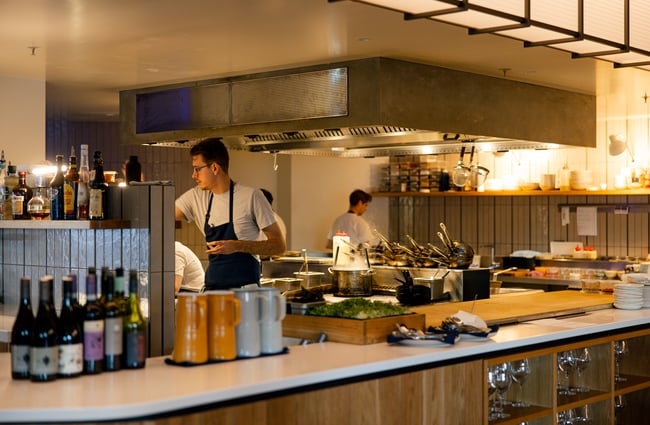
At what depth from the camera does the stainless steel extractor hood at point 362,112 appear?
5.93 meters

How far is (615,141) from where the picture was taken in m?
9.68

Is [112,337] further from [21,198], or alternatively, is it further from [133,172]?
[21,198]

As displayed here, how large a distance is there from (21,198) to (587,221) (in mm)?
6739

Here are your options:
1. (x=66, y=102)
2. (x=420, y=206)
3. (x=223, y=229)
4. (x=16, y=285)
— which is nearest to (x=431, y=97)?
(x=223, y=229)

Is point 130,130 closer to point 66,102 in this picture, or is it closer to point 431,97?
point 66,102

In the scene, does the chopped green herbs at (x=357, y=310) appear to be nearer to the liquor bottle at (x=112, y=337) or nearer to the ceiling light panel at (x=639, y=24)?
the liquor bottle at (x=112, y=337)

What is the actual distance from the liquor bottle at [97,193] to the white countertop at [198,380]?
890mm

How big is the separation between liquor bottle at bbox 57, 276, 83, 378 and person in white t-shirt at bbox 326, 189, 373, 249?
6.92m

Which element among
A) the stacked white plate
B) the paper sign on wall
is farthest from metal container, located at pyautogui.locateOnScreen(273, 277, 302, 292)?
the paper sign on wall

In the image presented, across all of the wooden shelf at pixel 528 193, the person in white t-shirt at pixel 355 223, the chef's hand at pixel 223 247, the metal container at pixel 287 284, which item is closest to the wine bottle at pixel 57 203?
the chef's hand at pixel 223 247

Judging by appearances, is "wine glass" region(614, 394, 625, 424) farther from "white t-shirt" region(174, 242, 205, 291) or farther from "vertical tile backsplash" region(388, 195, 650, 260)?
"vertical tile backsplash" region(388, 195, 650, 260)

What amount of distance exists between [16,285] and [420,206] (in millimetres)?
6894

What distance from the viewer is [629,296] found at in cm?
546

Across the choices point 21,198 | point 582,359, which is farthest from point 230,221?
point 582,359
